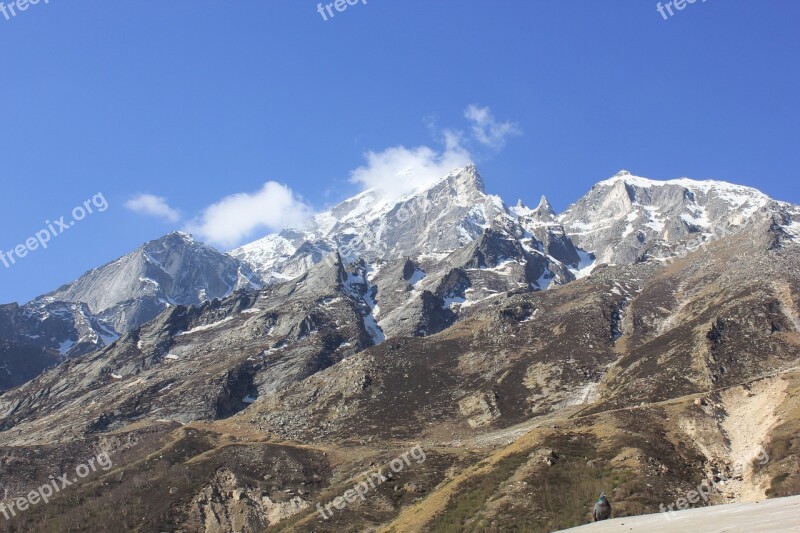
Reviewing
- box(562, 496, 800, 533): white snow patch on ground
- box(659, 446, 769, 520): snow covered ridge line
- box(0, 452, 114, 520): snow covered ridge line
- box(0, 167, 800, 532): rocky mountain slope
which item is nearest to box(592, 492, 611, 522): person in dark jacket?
box(562, 496, 800, 533): white snow patch on ground

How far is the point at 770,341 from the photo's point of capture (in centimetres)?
14325

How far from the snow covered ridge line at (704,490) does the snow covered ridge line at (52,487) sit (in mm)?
94806

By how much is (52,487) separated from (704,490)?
114m

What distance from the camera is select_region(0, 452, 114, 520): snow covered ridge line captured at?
4176 inches

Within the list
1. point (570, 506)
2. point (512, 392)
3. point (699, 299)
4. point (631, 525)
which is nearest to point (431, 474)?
point (570, 506)

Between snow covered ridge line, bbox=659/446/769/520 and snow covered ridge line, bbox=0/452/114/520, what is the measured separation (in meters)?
94.8

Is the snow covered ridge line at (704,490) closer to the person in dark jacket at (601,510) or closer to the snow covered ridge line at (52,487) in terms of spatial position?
the person in dark jacket at (601,510)

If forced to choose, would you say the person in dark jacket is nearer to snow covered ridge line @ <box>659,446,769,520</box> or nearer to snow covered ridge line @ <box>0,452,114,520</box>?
snow covered ridge line @ <box>659,446,769,520</box>

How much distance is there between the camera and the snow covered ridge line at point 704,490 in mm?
59062

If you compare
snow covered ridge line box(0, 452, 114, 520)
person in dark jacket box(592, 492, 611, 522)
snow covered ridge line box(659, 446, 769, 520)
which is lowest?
snow covered ridge line box(659, 446, 769, 520)

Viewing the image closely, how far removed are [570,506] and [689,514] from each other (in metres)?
23.4

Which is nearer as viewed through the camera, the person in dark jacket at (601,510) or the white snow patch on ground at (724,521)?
the white snow patch on ground at (724,521)

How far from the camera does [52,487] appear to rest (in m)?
125

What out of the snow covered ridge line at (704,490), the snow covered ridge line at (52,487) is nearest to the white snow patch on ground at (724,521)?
the snow covered ridge line at (704,490)
